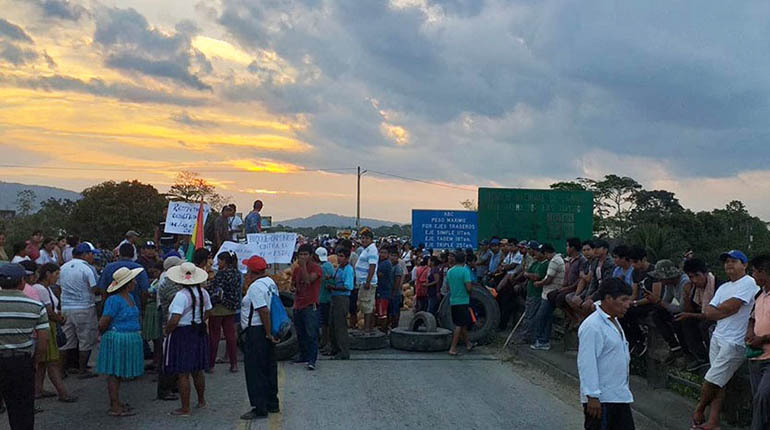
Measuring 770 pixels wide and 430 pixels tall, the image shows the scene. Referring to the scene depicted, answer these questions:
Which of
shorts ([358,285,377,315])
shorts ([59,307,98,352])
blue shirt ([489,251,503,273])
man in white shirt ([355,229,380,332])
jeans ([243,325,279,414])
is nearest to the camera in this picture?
jeans ([243,325,279,414])

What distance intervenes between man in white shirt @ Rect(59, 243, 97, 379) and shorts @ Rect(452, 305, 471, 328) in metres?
6.24

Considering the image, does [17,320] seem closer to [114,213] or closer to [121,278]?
[121,278]

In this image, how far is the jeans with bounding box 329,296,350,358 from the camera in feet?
39.0

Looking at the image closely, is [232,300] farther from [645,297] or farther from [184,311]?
[645,297]

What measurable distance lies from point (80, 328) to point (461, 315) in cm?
654

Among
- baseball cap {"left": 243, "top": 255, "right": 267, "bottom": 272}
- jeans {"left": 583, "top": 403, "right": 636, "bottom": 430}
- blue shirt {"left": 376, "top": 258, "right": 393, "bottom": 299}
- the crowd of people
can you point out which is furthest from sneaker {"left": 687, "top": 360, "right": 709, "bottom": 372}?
blue shirt {"left": 376, "top": 258, "right": 393, "bottom": 299}

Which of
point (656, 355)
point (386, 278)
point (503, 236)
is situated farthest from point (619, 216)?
point (656, 355)

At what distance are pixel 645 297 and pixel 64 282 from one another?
Answer: 8053mm

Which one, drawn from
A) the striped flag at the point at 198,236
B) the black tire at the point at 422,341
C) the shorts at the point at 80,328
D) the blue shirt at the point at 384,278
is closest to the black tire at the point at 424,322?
the black tire at the point at 422,341

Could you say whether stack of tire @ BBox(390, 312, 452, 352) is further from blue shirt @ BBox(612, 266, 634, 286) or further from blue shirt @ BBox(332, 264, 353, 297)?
blue shirt @ BBox(612, 266, 634, 286)

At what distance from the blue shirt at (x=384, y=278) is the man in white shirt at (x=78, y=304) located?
21.0ft

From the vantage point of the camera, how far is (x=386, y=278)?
14.6 metres

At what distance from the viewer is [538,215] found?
722 inches

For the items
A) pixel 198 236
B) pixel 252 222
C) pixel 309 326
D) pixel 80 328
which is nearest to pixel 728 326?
pixel 309 326
